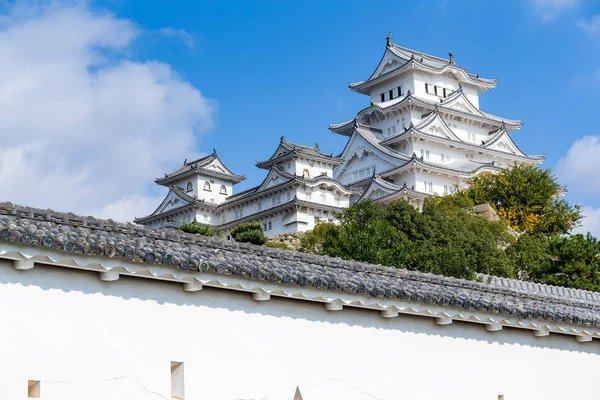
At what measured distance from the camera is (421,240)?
34.2 m

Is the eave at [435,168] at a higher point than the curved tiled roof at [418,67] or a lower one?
lower

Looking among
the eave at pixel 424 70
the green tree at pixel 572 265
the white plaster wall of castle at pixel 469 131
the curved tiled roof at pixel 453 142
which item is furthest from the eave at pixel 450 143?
the green tree at pixel 572 265

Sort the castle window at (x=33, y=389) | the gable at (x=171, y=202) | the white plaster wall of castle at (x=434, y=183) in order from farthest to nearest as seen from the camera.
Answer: the gable at (x=171, y=202) → the white plaster wall of castle at (x=434, y=183) → the castle window at (x=33, y=389)

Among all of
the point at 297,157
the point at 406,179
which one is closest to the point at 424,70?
the point at 406,179

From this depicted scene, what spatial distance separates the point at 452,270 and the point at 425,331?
1604cm

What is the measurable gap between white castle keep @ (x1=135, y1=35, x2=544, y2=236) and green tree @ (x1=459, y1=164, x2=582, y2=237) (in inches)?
276

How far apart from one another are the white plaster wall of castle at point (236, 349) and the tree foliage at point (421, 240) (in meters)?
13.2

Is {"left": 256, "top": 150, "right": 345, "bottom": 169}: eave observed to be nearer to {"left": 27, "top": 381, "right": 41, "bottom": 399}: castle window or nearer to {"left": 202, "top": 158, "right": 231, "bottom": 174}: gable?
{"left": 202, "top": 158, "right": 231, "bottom": 174}: gable

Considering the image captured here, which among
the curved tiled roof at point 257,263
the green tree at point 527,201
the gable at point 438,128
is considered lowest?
the curved tiled roof at point 257,263

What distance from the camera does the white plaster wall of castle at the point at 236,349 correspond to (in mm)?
9367

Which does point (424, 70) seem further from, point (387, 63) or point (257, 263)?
point (257, 263)

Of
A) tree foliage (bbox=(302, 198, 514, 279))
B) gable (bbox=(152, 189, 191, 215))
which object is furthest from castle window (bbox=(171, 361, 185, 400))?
gable (bbox=(152, 189, 191, 215))

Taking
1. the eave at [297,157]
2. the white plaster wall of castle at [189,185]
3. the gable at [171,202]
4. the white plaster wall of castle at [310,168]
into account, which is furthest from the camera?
the white plaster wall of castle at [189,185]

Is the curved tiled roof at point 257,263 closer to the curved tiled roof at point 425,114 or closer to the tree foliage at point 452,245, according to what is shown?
the tree foliage at point 452,245
